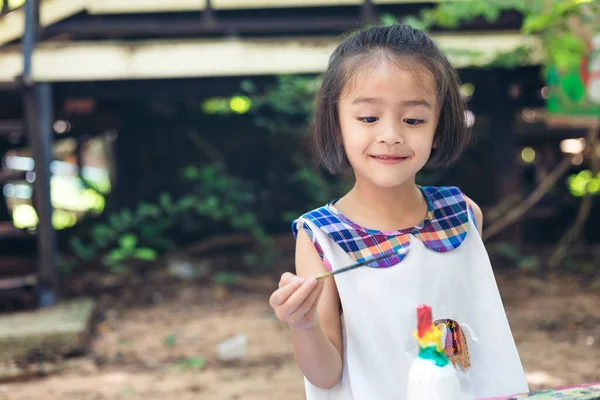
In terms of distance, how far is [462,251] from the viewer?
5.25 feet

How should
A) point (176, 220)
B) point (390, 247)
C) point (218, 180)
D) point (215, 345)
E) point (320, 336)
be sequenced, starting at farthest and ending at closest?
point (176, 220) < point (218, 180) < point (215, 345) < point (390, 247) < point (320, 336)

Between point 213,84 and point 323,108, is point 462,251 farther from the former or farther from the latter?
point 213,84

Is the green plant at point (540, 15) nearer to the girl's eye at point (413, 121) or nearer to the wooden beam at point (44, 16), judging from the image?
the wooden beam at point (44, 16)

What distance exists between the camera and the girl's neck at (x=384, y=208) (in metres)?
1.61

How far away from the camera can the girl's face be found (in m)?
1.44

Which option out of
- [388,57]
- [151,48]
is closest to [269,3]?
[151,48]

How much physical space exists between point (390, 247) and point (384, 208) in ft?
0.34

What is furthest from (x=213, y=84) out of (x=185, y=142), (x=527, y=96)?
(x=527, y=96)

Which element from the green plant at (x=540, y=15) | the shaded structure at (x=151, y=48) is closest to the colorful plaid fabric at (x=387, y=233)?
the green plant at (x=540, y=15)

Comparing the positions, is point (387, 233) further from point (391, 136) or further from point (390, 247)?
point (391, 136)

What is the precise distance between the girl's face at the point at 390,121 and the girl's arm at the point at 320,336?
22 centimetres

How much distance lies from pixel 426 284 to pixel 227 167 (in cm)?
592

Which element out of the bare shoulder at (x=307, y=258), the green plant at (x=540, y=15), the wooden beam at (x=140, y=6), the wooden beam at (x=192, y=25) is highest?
the wooden beam at (x=140, y=6)

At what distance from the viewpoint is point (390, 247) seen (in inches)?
61.1
